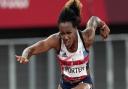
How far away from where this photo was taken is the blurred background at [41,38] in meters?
12.6

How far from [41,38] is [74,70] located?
4.35 meters

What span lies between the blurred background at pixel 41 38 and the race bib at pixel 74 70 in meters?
4.06

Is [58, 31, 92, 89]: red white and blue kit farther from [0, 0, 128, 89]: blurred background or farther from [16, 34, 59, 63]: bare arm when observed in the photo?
[0, 0, 128, 89]: blurred background

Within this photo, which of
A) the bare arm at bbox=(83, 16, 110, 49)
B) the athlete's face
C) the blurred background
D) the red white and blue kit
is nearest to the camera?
the athlete's face

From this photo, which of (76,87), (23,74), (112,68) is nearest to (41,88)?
(23,74)

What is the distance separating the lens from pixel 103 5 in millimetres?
12836

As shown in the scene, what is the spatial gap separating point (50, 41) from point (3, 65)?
459 centimetres

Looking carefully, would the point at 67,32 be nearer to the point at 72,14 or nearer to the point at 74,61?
the point at 72,14

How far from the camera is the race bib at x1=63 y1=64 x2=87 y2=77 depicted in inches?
334

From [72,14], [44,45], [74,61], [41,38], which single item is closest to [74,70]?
[74,61]

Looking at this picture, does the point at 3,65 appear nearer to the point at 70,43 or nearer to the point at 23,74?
the point at 23,74

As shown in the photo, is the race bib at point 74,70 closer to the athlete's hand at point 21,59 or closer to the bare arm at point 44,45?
the bare arm at point 44,45

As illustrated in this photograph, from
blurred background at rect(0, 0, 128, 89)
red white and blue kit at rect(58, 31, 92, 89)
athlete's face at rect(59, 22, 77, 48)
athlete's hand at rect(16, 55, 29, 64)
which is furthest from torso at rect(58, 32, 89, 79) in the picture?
blurred background at rect(0, 0, 128, 89)

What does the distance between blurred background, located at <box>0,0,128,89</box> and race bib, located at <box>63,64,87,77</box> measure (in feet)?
13.3
